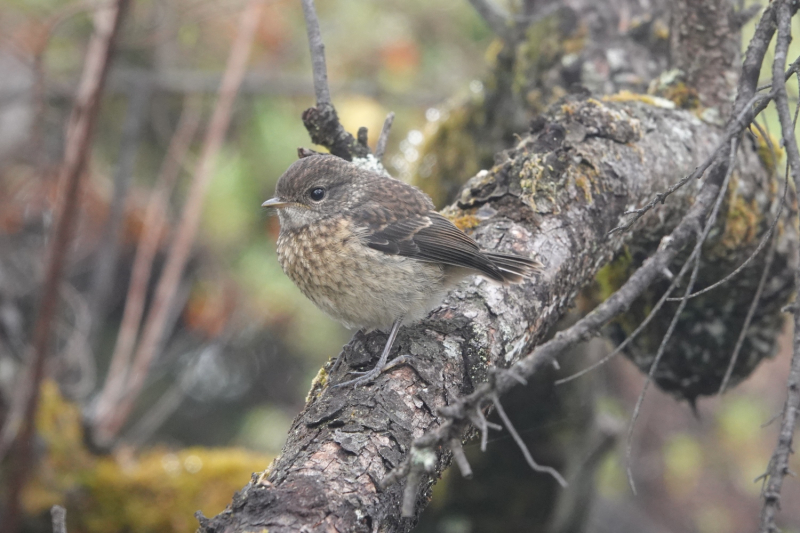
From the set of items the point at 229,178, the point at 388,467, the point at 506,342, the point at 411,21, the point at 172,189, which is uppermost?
the point at 411,21

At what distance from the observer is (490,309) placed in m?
2.48

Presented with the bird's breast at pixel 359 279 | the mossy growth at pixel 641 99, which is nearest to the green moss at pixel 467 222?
the bird's breast at pixel 359 279

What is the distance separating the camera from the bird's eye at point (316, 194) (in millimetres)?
3096

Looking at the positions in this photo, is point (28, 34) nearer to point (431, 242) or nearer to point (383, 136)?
point (383, 136)

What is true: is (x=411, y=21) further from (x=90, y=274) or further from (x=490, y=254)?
(x=490, y=254)

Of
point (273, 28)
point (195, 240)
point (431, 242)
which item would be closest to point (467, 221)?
point (431, 242)

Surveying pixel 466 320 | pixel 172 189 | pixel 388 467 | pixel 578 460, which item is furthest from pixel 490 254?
pixel 172 189

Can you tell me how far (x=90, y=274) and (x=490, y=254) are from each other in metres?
4.27

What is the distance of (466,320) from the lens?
2.43 meters

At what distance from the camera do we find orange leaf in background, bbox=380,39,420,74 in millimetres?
5527

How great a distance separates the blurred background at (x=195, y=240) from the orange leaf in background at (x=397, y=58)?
2 centimetres

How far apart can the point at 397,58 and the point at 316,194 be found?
2.80 metres

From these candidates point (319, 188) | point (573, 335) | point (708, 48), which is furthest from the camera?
point (708, 48)

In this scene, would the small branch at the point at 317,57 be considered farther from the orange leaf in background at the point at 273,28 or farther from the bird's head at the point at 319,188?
the orange leaf in background at the point at 273,28
